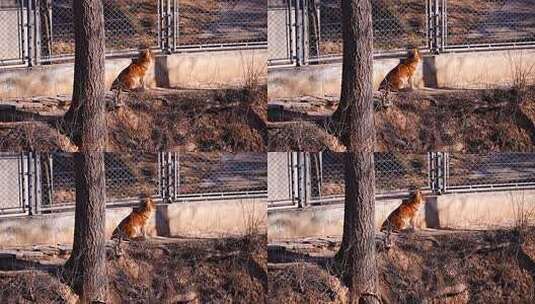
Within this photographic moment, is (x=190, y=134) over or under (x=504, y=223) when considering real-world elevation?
over

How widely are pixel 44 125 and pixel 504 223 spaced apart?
3774 mm

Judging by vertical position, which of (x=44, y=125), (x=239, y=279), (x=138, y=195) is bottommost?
(x=239, y=279)

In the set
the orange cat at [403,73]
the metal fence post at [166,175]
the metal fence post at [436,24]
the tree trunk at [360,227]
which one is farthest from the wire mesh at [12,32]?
the metal fence post at [436,24]

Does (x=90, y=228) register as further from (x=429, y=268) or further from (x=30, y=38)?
(x=429, y=268)

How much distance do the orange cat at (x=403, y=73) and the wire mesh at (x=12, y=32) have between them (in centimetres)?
295

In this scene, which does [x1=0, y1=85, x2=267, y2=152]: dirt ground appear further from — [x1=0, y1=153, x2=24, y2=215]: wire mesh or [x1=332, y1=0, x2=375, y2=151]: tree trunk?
[x1=332, y1=0, x2=375, y2=151]: tree trunk

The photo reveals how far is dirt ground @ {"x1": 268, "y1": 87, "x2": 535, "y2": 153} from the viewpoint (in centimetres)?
918

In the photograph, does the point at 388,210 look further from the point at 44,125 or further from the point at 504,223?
the point at 44,125

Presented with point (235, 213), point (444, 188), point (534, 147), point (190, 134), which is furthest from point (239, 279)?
point (534, 147)

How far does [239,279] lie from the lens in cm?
935

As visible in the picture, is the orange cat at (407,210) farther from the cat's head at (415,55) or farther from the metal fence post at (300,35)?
the metal fence post at (300,35)

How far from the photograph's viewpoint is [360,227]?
30.3ft

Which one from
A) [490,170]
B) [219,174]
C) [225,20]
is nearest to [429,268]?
[490,170]

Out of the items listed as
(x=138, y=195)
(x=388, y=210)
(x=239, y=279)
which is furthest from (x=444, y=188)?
(x=138, y=195)
